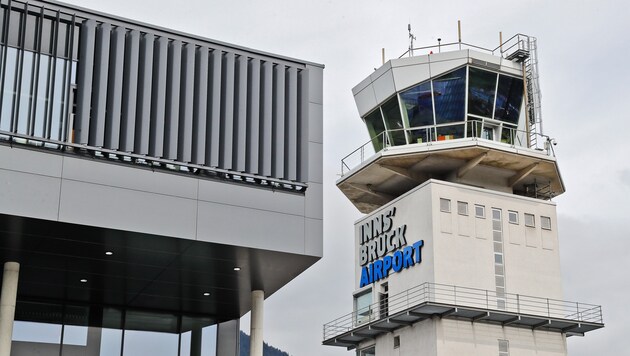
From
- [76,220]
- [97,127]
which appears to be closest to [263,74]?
[97,127]

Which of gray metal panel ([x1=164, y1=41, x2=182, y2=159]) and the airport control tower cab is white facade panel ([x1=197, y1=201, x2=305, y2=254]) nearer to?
gray metal panel ([x1=164, y1=41, x2=182, y2=159])

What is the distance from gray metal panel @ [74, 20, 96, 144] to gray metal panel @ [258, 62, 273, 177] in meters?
5.14

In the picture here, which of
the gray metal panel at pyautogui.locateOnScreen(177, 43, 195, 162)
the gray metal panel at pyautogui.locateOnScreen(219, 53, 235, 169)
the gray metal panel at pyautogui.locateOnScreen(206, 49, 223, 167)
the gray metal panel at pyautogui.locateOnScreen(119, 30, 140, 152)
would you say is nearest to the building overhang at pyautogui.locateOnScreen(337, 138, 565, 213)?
the gray metal panel at pyautogui.locateOnScreen(219, 53, 235, 169)

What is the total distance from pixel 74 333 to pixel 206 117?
8.91 m

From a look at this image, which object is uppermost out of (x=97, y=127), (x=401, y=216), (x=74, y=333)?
(x=401, y=216)

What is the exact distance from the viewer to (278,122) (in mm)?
28672

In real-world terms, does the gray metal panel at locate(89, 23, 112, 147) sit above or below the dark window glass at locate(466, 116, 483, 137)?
below

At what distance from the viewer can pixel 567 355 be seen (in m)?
57.3

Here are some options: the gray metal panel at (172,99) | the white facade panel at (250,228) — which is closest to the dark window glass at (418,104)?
the white facade panel at (250,228)

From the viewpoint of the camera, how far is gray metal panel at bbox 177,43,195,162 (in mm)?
26953

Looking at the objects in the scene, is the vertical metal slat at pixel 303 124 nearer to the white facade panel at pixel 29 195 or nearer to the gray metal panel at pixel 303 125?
the gray metal panel at pixel 303 125

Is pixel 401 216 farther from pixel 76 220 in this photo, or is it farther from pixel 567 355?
pixel 76 220

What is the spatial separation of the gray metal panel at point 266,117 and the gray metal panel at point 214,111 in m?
1.35

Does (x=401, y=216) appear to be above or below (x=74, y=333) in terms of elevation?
above
